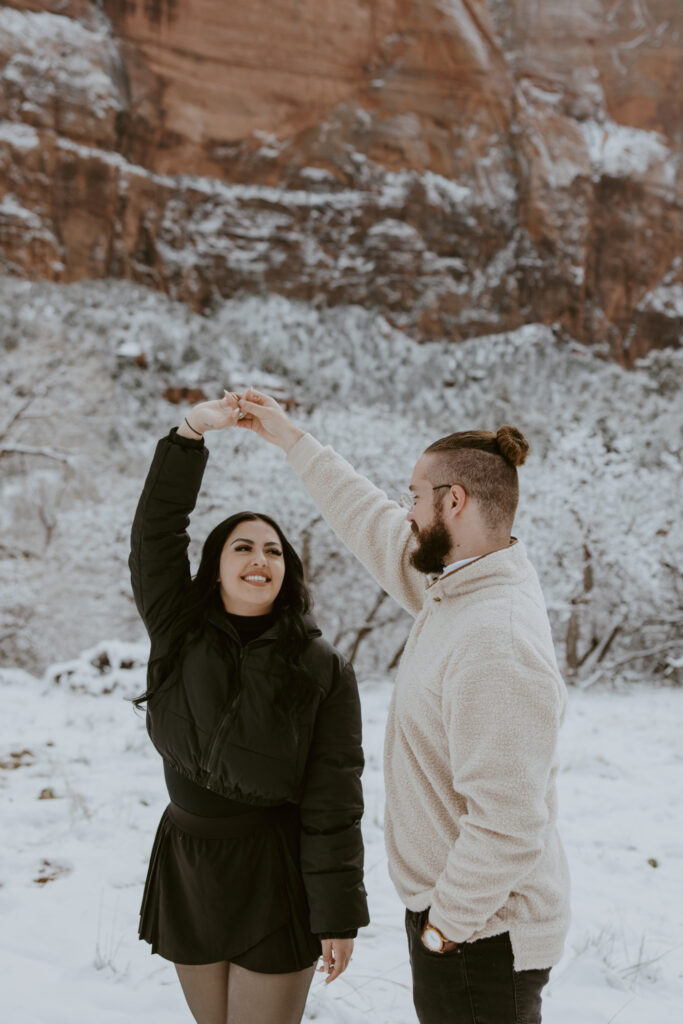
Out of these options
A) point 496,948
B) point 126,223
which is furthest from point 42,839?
point 126,223

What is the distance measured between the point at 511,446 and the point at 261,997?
1.40m

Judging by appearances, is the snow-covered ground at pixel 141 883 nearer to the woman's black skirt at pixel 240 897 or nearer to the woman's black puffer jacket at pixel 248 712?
the woman's black skirt at pixel 240 897

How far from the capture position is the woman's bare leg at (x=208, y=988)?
6.11 feet

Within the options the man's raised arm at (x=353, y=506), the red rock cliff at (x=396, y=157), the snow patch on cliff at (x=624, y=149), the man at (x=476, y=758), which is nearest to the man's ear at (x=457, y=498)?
the man at (x=476, y=758)

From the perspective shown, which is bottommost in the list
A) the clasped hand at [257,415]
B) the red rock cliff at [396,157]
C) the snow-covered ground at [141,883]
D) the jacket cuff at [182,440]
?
the snow-covered ground at [141,883]

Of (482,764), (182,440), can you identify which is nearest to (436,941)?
(482,764)

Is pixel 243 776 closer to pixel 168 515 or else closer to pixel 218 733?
pixel 218 733

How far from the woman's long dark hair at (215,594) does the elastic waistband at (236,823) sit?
0.33m

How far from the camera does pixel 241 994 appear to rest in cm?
182

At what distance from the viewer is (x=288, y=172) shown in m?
35.7

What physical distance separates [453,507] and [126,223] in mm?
35248

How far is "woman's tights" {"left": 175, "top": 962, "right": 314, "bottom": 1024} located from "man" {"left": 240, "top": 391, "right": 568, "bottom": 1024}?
1.30ft

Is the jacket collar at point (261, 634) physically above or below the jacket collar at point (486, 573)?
below

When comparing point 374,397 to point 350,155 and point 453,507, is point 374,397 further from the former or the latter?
point 453,507
